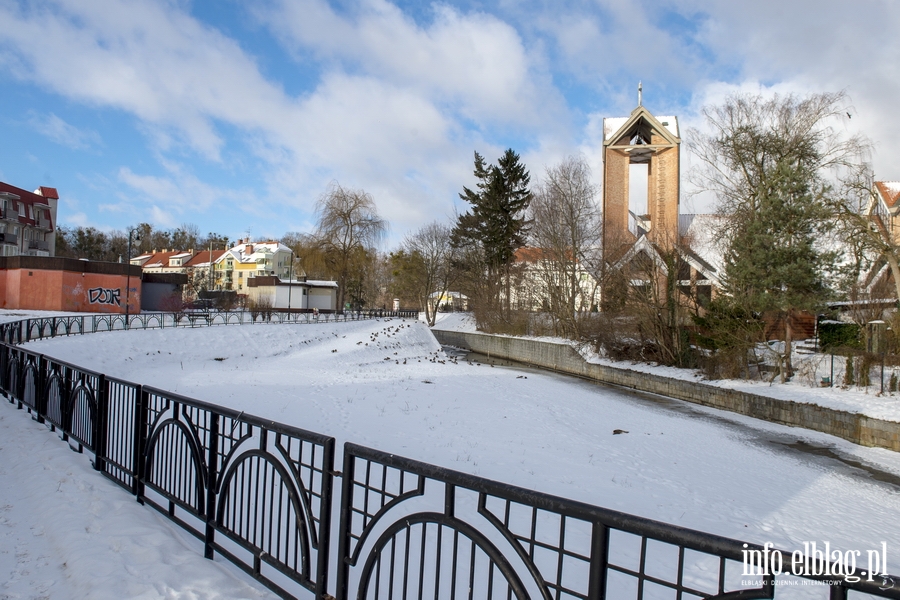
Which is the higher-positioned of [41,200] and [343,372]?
[41,200]

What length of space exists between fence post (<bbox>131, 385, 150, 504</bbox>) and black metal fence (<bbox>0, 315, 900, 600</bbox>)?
1 cm

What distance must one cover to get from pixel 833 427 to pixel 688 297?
10.3 m

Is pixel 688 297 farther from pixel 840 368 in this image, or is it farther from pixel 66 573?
pixel 66 573

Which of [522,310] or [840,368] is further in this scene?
[522,310]

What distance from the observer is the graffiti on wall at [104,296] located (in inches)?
1313

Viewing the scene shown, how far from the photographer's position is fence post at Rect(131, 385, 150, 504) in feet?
16.4

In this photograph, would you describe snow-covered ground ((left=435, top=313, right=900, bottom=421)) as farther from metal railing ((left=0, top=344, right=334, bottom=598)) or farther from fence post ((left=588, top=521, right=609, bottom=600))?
fence post ((left=588, top=521, right=609, bottom=600))

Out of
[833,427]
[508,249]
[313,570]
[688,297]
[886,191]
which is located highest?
[886,191]

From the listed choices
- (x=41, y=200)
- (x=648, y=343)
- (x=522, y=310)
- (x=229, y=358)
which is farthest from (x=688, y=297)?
(x=41, y=200)

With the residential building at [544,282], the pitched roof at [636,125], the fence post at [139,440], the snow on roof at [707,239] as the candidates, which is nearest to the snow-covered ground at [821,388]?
the snow on roof at [707,239]

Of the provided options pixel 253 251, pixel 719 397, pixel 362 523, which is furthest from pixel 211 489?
pixel 253 251

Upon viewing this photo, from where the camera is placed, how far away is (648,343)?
24500 millimetres

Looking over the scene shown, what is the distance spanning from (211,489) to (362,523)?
46.7 inches

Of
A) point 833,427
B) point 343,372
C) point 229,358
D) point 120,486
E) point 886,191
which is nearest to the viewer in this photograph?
point 120,486
